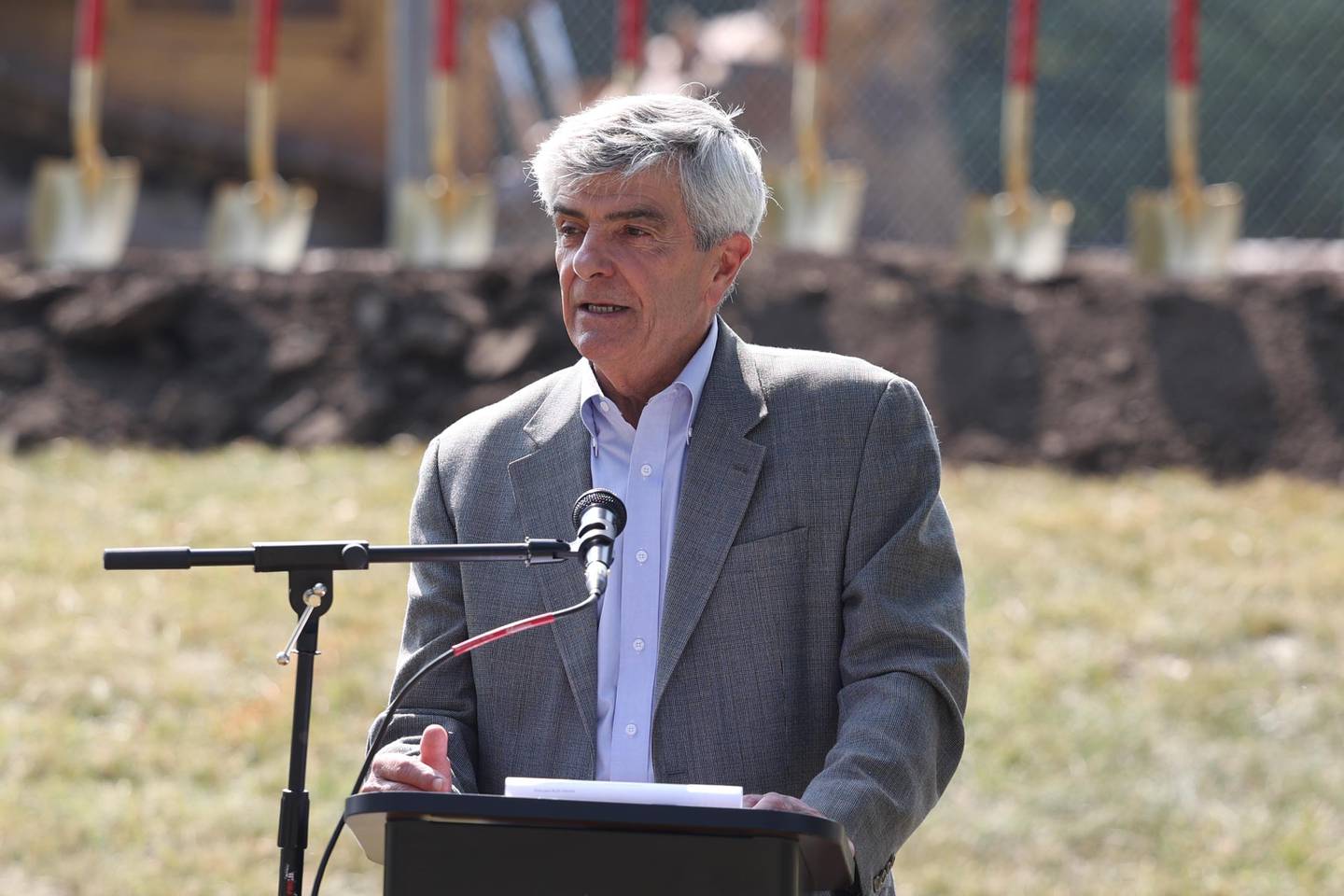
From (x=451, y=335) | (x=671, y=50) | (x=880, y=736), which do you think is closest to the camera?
(x=880, y=736)

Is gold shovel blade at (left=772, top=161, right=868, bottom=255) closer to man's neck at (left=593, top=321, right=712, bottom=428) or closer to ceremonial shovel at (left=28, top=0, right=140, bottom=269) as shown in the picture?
ceremonial shovel at (left=28, top=0, right=140, bottom=269)

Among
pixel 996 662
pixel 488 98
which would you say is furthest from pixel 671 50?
pixel 996 662

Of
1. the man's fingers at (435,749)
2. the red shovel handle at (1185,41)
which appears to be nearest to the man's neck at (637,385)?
the man's fingers at (435,749)

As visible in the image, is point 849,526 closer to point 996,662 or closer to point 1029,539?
point 996,662

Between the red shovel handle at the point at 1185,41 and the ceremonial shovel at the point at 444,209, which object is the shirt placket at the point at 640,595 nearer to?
the ceremonial shovel at the point at 444,209

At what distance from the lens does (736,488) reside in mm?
2717

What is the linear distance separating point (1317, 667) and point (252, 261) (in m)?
5.64

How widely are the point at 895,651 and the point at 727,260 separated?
67cm

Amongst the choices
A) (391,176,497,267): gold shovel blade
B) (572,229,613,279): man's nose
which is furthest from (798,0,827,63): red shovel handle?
(572,229,613,279): man's nose

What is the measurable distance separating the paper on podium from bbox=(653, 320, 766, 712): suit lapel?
524mm

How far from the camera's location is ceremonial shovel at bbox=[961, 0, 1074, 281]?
27.4 feet

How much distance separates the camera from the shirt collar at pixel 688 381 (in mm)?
2797

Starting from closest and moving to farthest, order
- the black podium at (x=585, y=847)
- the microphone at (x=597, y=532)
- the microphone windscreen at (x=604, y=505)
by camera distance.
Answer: the black podium at (x=585, y=847) → the microphone at (x=597, y=532) → the microphone windscreen at (x=604, y=505)

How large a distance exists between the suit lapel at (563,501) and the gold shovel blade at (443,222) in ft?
19.6
